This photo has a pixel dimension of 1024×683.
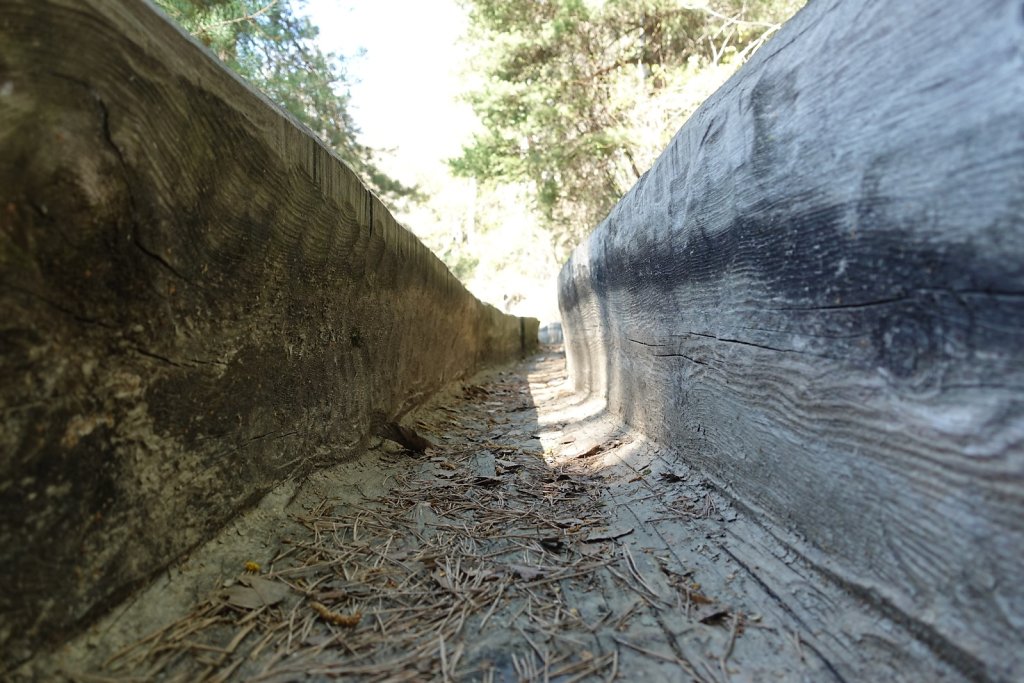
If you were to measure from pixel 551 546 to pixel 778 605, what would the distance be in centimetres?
63

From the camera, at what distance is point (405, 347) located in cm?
291

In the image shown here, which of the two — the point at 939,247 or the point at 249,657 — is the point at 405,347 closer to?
the point at 249,657

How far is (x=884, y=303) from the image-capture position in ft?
3.22

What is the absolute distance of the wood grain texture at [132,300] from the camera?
844mm

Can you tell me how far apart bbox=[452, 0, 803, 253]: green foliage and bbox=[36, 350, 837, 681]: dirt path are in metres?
7.56

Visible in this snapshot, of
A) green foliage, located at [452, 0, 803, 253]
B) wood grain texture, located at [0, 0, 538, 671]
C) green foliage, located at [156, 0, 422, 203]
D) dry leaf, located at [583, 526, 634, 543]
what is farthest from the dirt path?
green foliage, located at [452, 0, 803, 253]

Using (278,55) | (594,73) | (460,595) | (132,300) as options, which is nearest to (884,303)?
(460,595)

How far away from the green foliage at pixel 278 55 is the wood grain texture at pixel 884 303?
113 inches

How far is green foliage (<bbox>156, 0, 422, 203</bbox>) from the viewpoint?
4371 mm

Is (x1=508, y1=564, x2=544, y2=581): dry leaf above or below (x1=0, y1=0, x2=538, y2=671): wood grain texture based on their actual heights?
below

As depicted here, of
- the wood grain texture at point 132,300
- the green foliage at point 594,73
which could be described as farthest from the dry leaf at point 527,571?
the green foliage at point 594,73

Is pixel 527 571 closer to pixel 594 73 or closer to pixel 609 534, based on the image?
pixel 609 534

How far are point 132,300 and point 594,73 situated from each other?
9824 mm

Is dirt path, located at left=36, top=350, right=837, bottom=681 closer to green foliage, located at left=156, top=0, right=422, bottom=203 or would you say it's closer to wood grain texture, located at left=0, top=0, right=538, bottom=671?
wood grain texture, located at left=0, top=0, right=538, bottom=671
